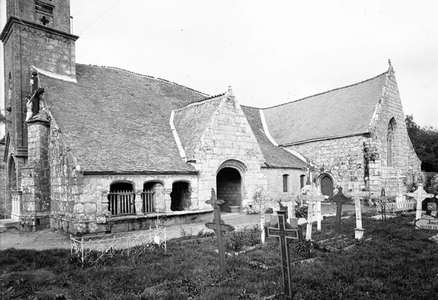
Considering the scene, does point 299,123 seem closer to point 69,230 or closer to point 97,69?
point 97,69

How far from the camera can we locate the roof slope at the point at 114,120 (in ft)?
43.5

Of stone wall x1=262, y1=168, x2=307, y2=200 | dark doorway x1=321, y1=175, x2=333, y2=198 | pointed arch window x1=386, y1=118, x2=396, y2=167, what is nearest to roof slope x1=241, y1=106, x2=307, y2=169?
stone wall x1=262, y1=168, x2=307, y2=200

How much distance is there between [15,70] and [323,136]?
61.0ft

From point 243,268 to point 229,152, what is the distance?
10157mm

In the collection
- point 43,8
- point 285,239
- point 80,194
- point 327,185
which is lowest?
point 327,185

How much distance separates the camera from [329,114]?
78.4 ft

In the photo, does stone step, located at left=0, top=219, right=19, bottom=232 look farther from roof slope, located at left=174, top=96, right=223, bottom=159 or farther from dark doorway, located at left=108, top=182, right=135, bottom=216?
roof slope, located at left=174, top=96, right=223, bottom=159

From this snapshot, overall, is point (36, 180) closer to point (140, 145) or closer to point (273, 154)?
point (140, 145)

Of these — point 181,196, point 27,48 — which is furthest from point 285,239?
point 27,48

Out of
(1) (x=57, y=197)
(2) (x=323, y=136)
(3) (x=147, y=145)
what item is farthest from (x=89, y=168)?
(2) (x=323, y=136)

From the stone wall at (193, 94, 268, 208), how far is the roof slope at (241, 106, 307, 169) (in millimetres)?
1607

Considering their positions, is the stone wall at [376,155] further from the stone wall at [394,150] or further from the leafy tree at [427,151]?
the leafy tree at [427,151]

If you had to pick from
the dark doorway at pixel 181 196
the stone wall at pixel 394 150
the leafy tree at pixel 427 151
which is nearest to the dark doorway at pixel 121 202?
the dark doorway at pixel 181 196

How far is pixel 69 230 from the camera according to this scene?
492 inches
